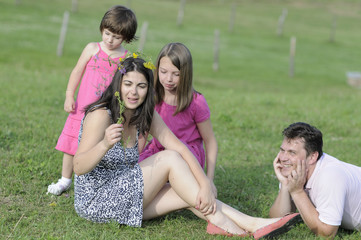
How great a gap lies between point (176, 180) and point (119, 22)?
5.93 feet

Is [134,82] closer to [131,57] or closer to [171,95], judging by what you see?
[131,57]

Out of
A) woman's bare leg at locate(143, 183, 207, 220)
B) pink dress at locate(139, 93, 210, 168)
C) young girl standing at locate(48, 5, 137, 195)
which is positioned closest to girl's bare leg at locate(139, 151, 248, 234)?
woman's bare leg at locate(143, 183, 207, 220)

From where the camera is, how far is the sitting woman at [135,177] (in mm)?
4242

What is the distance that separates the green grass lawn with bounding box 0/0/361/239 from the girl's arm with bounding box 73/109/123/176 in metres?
0.60

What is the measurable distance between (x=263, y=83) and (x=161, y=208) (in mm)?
15414

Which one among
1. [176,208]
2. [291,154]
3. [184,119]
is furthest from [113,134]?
[291,154]

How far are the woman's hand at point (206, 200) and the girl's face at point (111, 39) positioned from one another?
1.90m

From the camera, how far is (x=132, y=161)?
4.46 meters

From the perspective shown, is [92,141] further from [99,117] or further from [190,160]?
[190,160]

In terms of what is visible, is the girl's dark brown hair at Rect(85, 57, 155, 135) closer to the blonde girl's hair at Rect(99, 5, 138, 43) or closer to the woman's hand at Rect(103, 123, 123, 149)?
the woman's hand at Rect(103, 123, 123, 149)

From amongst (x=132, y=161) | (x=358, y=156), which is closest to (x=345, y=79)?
(x=358, y=156)

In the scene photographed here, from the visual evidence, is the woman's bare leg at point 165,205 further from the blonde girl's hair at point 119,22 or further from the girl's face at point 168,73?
the blonde girl's hair at point 119,22

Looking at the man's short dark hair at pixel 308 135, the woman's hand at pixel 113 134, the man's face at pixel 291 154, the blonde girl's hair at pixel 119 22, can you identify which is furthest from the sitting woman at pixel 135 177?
the blonde girl's hair at pixel 119 22

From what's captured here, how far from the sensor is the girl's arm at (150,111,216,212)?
4.27 metres
